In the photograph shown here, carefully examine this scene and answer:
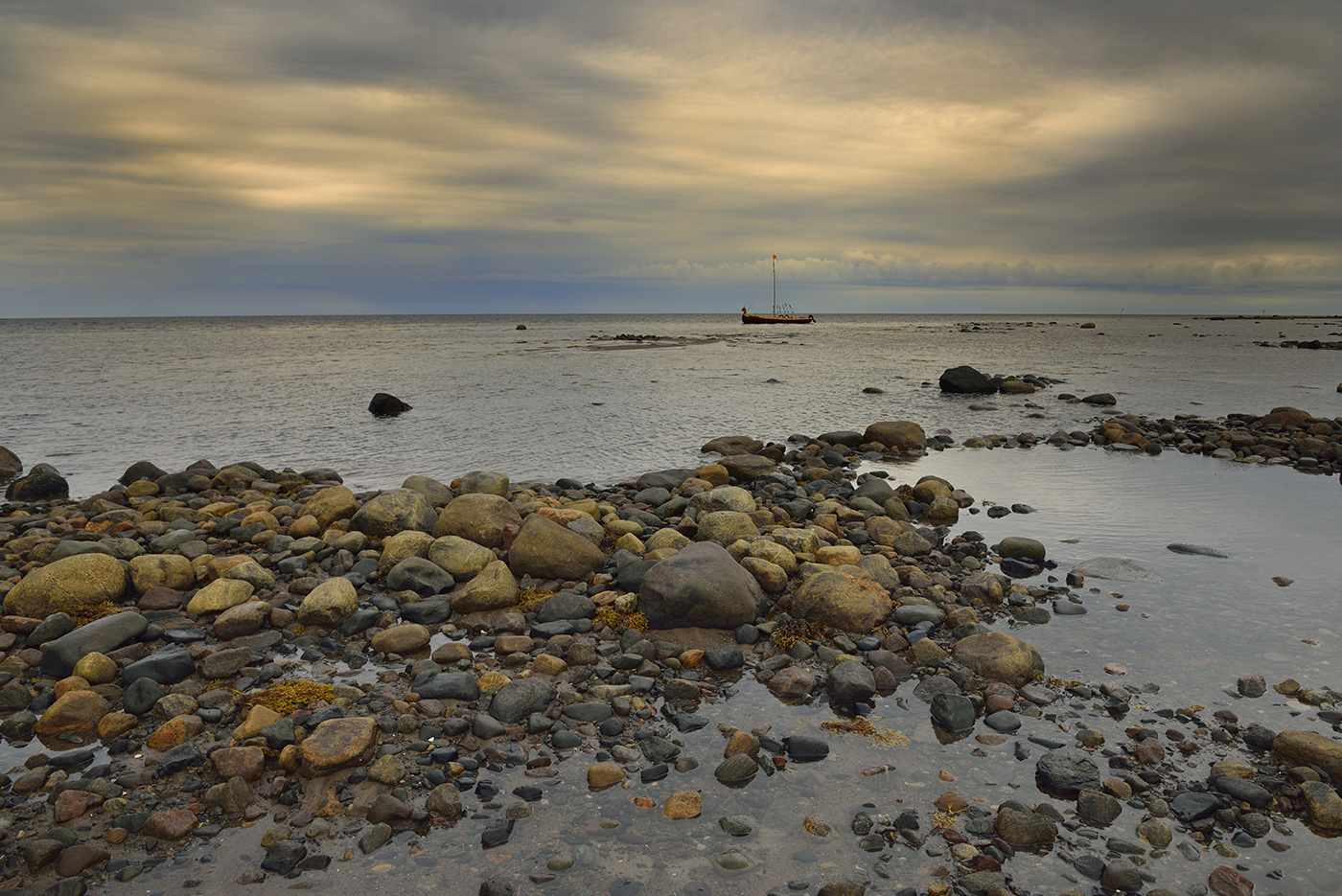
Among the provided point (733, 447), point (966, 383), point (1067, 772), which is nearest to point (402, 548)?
point (1067, 772)

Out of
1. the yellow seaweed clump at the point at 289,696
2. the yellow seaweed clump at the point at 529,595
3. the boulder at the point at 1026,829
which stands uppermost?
the yellow seaweed clump at the point at 529,595

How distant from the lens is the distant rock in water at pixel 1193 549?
937 cm

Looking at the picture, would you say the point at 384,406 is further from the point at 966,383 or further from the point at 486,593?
the point at 966,383

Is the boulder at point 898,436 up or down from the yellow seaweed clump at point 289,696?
up

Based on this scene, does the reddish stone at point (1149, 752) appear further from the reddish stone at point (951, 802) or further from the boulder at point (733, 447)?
the boulder at point (733, 447)

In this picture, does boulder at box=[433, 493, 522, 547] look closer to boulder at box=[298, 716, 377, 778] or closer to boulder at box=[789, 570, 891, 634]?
boulder at box=[298, 716, 377, 778]

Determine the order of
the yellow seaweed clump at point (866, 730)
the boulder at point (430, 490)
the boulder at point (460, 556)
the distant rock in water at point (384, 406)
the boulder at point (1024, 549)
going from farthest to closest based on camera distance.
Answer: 1. the distant rock in water at point (384, 406)
2. the boulder at point (430, 490)
3. the boulder at point (1024, 549)
4. the boulder at point (460, 556)
5. the yellow seaweed clump at point (866, 730)

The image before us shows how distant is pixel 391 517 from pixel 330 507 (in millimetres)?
1429

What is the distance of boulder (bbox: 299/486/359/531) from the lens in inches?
396

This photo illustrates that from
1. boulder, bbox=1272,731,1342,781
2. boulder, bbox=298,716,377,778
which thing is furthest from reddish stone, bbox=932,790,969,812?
boulder, bbox=298,716,377,778

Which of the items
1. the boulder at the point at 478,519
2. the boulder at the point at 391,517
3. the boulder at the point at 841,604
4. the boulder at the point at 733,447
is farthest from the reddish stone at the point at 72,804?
the boulder at the point at 733,447

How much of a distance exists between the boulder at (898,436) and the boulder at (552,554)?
1181 cm

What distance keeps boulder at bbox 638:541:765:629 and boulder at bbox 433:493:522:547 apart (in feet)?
8.84

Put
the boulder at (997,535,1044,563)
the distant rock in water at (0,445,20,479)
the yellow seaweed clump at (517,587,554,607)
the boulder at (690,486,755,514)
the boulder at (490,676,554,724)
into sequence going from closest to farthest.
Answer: the boulder at (490,676,554,724) → the yellow seaweed clump at (517,587,554,607) → the boulder at (997,535,1044,563) → the boulder at (690,486,755,514) → the distant rock in water at (0,445,20,479)
